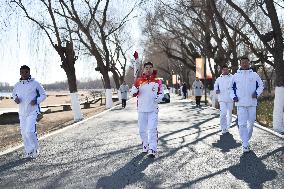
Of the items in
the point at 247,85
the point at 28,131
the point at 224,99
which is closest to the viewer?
the point at 28,131

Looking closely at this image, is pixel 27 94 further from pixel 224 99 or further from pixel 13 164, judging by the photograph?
pixel 224 99

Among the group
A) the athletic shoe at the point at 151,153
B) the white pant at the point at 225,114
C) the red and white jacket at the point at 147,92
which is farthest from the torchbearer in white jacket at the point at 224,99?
the athletic shoe at the point at 151,153

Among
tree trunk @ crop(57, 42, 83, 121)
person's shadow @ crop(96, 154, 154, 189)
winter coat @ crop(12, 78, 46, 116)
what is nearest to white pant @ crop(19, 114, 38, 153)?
winter coat @ crop(12, 78, 46, 116)

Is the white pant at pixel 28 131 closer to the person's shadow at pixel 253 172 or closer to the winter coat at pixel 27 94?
the winter coat at pixel 27 94

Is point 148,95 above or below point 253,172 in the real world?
above

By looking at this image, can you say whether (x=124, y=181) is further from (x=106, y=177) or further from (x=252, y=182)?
(x=252, y=182)

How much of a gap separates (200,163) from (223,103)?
594 cm

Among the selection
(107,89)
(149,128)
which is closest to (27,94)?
(149,128)

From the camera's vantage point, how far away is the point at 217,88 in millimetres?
14711

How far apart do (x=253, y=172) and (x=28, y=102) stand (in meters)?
4.69

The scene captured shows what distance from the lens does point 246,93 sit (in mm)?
10305

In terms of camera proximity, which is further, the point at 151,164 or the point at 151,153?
the point at 151,153

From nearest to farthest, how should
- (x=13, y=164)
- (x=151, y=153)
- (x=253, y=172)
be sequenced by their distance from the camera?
(x=253, y=172)
(x=13, y=164)
(x=151, y=153)

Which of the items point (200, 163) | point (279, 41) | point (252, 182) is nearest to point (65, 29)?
point (279, 41)
